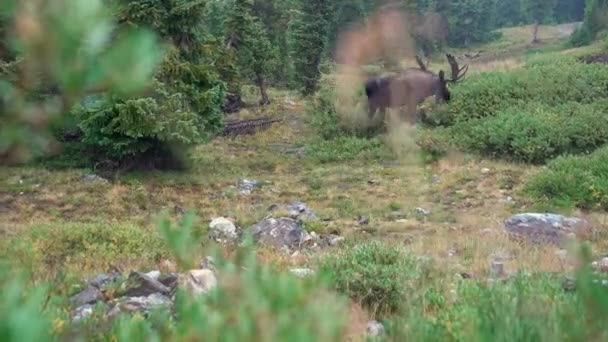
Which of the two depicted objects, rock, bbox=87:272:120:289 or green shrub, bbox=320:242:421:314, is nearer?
green shrub, bbox=320:242:421:314

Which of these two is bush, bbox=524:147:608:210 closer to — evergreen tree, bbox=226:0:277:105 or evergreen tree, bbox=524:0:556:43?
evergreen tree, bbox=226:0:277:105

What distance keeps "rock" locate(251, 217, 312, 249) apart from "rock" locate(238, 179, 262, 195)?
4723 millimetres

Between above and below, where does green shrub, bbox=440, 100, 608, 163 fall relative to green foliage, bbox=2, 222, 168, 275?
below

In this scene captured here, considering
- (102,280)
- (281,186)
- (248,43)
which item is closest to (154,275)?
(102,280)

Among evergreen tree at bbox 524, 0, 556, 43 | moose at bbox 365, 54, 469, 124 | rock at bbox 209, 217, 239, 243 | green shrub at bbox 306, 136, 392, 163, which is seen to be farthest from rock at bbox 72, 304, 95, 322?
evergreen tree at bbox 524, 0, 556, 43

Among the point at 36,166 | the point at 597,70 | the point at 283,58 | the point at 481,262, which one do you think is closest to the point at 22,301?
the point at 481,262

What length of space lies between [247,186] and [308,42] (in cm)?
1736

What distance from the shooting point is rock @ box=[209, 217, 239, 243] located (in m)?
12.1

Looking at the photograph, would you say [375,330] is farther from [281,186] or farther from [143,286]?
[281,186]

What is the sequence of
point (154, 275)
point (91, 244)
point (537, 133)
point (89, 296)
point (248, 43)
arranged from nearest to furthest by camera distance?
point (89, 296) < point (154, 275) < point (91, 244) < point (537, 133) < point (248, 43)

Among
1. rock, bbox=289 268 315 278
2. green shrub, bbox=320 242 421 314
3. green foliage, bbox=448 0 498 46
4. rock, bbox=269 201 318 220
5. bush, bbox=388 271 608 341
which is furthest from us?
green foliage, bbox=448 0 498 46

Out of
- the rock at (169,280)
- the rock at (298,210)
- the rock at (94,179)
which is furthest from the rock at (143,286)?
the rock at (94,179)

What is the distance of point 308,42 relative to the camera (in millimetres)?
34188

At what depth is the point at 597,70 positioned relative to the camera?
27.6 metres
